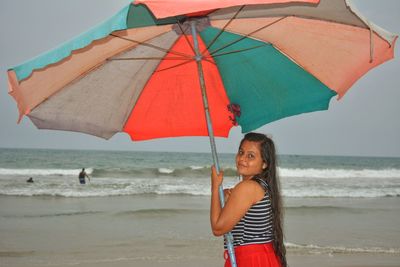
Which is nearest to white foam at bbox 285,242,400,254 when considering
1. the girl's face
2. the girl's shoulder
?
the girl's face

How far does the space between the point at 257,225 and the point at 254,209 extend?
0.10 m

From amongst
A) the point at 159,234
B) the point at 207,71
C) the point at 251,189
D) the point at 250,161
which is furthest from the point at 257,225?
the point at 159,234

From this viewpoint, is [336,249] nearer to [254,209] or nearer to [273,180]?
[273,180]

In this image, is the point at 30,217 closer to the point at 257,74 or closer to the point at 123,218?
the point at 123,218

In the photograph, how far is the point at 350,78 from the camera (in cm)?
312

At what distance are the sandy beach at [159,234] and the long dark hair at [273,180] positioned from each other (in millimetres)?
5331

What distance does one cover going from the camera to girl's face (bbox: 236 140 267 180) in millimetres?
2605

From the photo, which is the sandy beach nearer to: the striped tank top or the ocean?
the ocean

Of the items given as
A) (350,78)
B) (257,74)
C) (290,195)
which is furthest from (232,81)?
(290,195)

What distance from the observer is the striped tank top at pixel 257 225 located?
2473mm

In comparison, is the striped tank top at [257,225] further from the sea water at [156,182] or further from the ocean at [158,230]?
the sea water at [156,182]

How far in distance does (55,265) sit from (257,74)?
5.59 metres

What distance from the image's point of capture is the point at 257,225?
2504mm

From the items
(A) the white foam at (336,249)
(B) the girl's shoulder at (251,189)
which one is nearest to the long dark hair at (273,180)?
(B) the girl's shoulder at (251,189)
